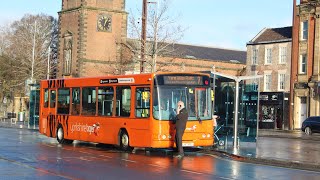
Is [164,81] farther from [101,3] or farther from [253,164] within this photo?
[101,3]

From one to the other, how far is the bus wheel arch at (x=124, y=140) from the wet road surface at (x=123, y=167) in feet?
2.59

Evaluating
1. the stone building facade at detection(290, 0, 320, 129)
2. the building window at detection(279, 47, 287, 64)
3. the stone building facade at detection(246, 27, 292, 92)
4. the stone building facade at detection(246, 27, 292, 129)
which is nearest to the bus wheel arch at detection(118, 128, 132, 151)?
the stone building facade at detection(290, 0, 320, 129)

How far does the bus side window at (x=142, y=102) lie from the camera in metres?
21.6

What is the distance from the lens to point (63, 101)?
2744 centimetres

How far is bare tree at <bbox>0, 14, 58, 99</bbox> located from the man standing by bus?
60148 millimetres

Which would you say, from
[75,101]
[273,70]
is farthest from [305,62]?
[75,101]

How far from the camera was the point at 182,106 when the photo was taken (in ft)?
67.7

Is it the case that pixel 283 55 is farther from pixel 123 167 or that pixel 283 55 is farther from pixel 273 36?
pixel 123 167

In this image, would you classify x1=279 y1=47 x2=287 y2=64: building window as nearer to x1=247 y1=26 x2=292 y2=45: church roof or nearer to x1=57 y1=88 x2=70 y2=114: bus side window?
x1=247 y1=26 x2=292 y2=45: church roof

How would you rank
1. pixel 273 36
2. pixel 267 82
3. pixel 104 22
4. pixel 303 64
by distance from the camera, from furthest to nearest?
pixel 104 22
pixel 273 36
pixel 267 82
pixel 303 64

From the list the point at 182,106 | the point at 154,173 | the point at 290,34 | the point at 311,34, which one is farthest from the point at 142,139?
the point at 290,34

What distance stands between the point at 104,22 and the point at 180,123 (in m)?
55.9

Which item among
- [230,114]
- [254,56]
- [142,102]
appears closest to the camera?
[142,102]

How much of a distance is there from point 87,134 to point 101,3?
5144cm
